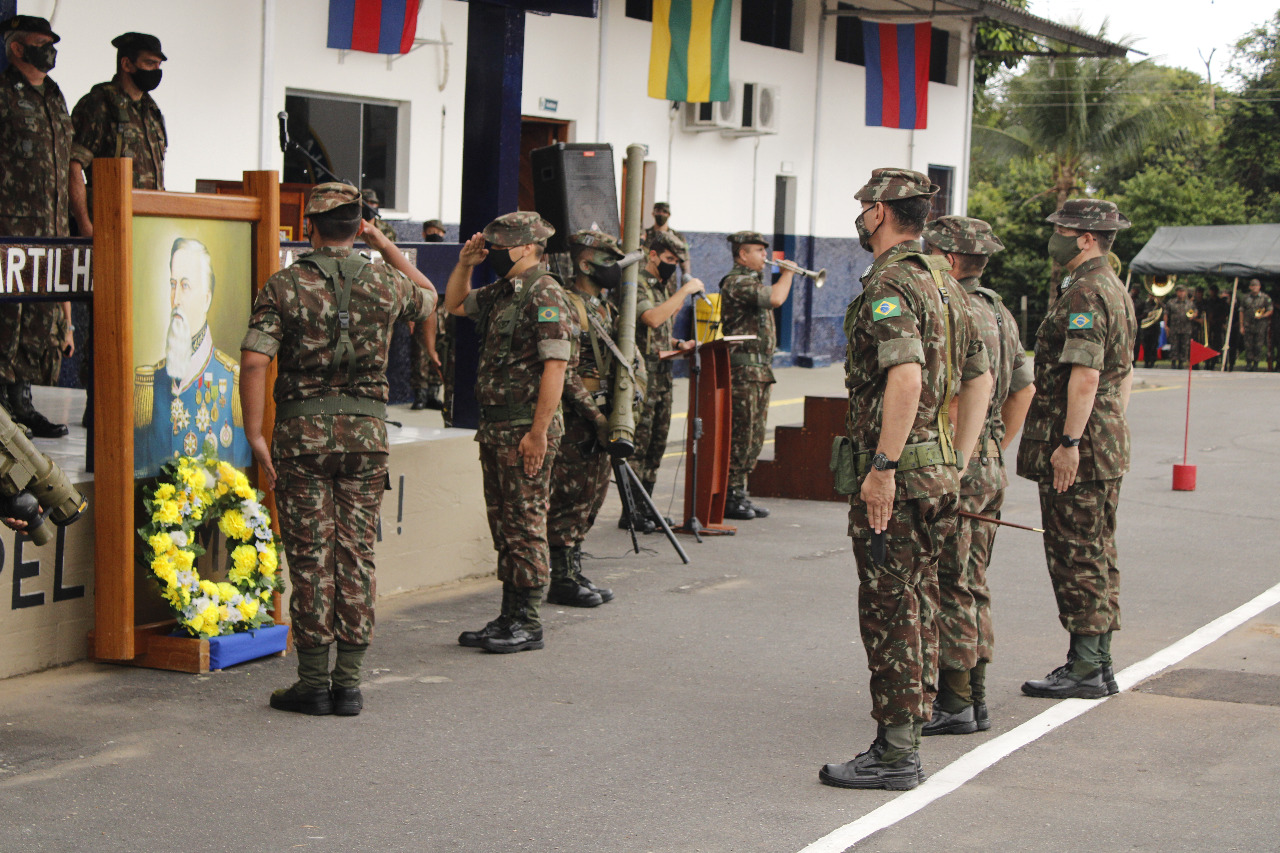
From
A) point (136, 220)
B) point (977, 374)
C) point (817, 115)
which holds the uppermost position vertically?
point (817, 115)

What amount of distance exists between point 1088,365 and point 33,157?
5.47 meters

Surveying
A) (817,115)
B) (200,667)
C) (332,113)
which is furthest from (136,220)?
(817,115)

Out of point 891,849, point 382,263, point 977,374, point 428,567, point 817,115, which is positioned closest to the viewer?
point 891,849

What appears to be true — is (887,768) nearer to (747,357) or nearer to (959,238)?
(959,238)

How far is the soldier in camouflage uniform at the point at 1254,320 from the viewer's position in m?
29.3

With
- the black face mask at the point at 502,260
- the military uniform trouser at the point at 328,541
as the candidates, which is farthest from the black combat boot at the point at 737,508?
the military uniform trouser at the point at 328,541

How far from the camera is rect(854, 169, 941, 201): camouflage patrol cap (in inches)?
196

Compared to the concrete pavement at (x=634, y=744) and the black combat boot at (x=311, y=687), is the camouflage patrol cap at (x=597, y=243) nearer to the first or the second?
the concrete pavement at (x=634, y=744)

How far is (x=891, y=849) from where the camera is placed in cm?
453

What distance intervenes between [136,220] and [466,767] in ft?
9.00

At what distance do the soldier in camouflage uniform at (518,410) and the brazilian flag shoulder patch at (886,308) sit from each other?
2042mm

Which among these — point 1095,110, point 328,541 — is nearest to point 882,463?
point 328,541

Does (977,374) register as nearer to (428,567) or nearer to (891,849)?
(891,849)

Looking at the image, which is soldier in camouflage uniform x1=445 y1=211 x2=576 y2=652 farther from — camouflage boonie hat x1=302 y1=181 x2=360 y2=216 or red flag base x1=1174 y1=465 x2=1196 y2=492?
red flag base x1=1174 y1=465 x2=1196 y2=492
